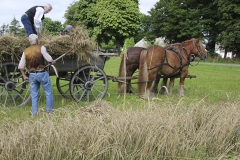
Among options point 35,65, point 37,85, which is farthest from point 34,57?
point 37,85

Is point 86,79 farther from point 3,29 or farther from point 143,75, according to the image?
point 3,29

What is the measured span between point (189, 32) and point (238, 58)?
272 inches

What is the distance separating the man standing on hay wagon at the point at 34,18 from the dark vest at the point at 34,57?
112cm

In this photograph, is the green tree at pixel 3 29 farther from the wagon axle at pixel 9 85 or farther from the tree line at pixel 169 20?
the tree line at pixel 169 20

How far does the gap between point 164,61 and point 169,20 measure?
110ft

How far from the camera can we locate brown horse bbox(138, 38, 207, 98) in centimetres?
834

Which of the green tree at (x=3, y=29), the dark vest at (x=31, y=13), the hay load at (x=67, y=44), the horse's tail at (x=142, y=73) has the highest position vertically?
the dark vest at (x=31, y=13)

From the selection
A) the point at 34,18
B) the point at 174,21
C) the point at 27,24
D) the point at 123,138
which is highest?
the point at 174,21

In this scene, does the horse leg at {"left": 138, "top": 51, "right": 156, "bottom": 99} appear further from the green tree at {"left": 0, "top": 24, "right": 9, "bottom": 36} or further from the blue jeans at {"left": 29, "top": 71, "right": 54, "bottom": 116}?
the green tree at {"left": 0, "top": 24, "right": 9, "bottom": 36}

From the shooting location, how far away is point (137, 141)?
385 centimetres

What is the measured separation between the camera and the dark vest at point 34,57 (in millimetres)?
5762

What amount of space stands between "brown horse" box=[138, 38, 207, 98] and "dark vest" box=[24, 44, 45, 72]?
9.37 ft

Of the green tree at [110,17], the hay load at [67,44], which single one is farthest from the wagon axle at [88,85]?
the green tree at [110,17]

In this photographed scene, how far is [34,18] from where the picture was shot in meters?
6.87
